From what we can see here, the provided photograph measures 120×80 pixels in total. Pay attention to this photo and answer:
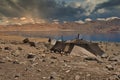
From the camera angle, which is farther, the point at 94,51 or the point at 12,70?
the point at 94,51

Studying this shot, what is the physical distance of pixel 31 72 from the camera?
1209cm

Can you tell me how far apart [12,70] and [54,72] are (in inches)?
72.6

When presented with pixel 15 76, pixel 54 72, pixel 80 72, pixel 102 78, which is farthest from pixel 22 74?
pixel 102 78

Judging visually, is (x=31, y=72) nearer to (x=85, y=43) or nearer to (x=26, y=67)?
(x=26, y=67)

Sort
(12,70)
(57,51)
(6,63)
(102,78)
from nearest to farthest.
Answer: (102,78) < (12,70) < (6,63) < (57,51)

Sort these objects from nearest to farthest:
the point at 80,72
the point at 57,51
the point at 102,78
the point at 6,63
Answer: the point at 102,78 → the point at 80,72 → the point at 6,63 → the point at 57,51

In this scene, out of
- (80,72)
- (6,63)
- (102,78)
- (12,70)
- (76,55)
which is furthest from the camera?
(76,55)

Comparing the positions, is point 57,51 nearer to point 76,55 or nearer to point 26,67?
point 76,55

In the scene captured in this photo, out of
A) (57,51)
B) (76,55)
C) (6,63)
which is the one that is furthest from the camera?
(57,51)

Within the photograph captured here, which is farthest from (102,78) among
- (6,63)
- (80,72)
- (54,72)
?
(6,63)

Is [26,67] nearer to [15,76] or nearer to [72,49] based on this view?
[15,76]

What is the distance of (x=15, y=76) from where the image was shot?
37.0 ft

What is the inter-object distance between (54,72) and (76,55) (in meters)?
8.46

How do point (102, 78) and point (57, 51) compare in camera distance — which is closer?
point (102, 78)
